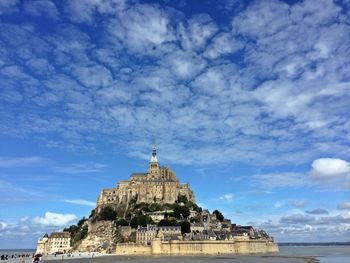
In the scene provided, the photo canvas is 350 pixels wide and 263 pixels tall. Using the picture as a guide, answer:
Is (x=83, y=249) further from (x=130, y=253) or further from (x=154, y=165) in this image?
(x=154, y=165)

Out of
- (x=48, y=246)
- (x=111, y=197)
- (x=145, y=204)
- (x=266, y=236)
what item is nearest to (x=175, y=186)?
(x=145, y=204)

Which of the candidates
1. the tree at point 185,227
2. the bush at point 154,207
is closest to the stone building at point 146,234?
the tree at point 185,227

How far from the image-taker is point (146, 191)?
108 m

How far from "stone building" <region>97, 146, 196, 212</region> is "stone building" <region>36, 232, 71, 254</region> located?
508 inches

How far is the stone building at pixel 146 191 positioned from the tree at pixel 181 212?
7.70m

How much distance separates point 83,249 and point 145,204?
63.9 feet

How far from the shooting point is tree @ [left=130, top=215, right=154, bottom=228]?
3568 inches

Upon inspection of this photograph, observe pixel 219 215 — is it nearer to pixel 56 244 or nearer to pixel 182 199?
pixel 182 199

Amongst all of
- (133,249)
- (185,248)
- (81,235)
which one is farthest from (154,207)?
(185,248)

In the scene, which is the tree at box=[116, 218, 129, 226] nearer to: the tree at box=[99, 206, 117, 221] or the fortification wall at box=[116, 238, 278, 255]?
the tree at box=[99, 206, 117, 221]

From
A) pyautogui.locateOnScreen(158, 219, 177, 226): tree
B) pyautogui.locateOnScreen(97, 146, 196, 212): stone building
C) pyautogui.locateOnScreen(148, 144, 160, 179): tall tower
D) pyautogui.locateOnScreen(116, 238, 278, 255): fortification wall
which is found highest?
pyautogui.locateOnScreen(148, 144, 160, 179): tall tower

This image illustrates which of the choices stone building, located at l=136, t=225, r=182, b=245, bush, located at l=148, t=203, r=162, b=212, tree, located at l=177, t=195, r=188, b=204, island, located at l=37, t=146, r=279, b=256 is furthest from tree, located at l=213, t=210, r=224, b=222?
stone building, located at l=136, t=225, r=182, b=245

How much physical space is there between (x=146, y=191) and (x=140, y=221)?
683 inches

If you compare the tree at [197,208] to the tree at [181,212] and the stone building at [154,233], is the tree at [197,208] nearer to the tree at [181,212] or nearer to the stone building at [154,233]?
the tree at [181,212]
